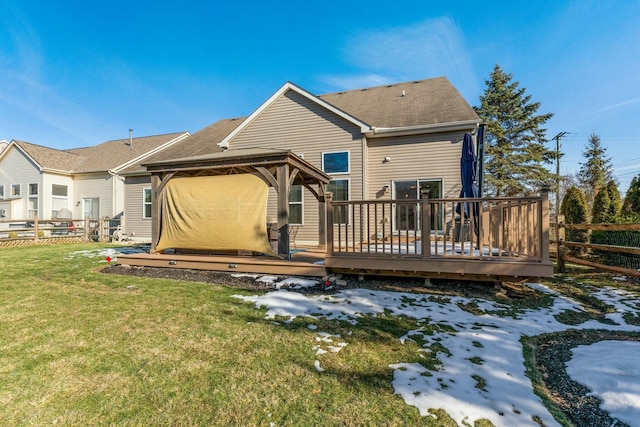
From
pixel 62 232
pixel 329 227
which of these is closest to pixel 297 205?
pixel 329 227

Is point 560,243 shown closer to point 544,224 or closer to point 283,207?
point 544,224

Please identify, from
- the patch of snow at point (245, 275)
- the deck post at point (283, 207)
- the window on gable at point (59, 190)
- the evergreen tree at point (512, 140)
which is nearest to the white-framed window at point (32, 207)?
the window on gable at point (59, 190)

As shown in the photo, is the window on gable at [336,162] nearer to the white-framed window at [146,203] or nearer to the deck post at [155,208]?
the deck post at [155,208]

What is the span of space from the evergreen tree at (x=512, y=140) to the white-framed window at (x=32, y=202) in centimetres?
2758

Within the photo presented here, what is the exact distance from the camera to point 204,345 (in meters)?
2.88

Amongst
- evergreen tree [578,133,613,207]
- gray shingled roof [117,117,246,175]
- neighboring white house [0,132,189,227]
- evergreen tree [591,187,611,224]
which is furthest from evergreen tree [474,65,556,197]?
neighboring white house [0,132,189,227]

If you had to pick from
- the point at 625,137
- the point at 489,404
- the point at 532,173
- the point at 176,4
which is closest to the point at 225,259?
the point at 489,404

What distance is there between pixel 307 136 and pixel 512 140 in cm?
1876

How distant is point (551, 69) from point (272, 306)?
16.7 meters

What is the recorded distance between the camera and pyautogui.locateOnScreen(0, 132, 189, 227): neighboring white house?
52.2ft

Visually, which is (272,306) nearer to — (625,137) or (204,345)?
(204,345)

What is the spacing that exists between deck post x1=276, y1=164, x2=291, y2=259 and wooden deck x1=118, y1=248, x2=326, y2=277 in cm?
28

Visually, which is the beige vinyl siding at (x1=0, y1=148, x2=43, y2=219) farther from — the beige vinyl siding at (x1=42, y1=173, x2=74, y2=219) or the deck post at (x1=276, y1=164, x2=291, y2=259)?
the deck post at (x1=276, y1=164, x2=291, y2=259)

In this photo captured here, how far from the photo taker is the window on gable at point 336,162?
9.82 m
